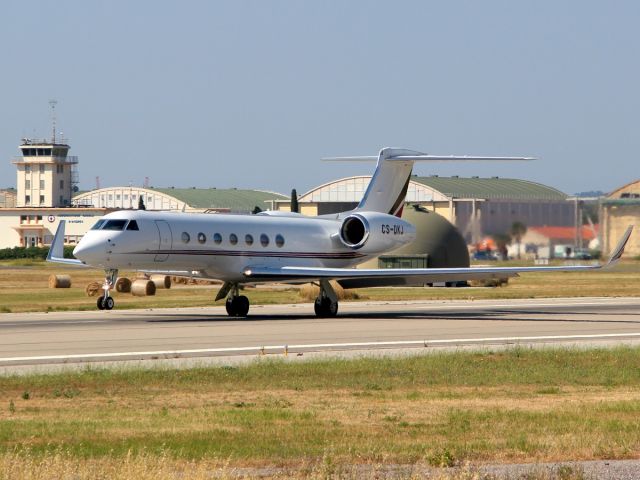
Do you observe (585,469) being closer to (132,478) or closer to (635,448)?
(635,448)

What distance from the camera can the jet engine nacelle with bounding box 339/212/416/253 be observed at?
40.9 metres

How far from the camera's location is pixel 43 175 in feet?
469

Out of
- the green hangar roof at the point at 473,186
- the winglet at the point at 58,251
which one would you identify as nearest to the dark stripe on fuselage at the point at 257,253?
the winglet at the point at 58,251

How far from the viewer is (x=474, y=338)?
97.4ft

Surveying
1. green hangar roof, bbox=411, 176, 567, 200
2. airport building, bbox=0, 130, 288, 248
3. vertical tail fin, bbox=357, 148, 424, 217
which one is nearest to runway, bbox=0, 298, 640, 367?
vertical tail fin, bbox=357, 148, 424, 217

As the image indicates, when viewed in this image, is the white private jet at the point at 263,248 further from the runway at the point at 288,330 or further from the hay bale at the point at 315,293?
the hay bale at the point at 315,293

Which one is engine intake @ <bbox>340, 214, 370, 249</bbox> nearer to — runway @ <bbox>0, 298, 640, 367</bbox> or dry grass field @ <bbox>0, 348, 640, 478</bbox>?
runway @ <bbox>0, 298, 640, 367</bbox>

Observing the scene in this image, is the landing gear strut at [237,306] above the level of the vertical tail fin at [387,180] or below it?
below

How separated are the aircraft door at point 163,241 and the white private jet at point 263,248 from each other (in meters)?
0.03

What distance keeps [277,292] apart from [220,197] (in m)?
109

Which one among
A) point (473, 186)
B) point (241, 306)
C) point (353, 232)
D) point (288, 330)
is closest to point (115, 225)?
point (241, 306)

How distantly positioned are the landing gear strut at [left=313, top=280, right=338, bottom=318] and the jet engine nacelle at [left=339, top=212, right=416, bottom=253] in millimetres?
3203

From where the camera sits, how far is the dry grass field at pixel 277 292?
1886 inches

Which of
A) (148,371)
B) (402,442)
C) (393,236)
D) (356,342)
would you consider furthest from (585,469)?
(393,236)
